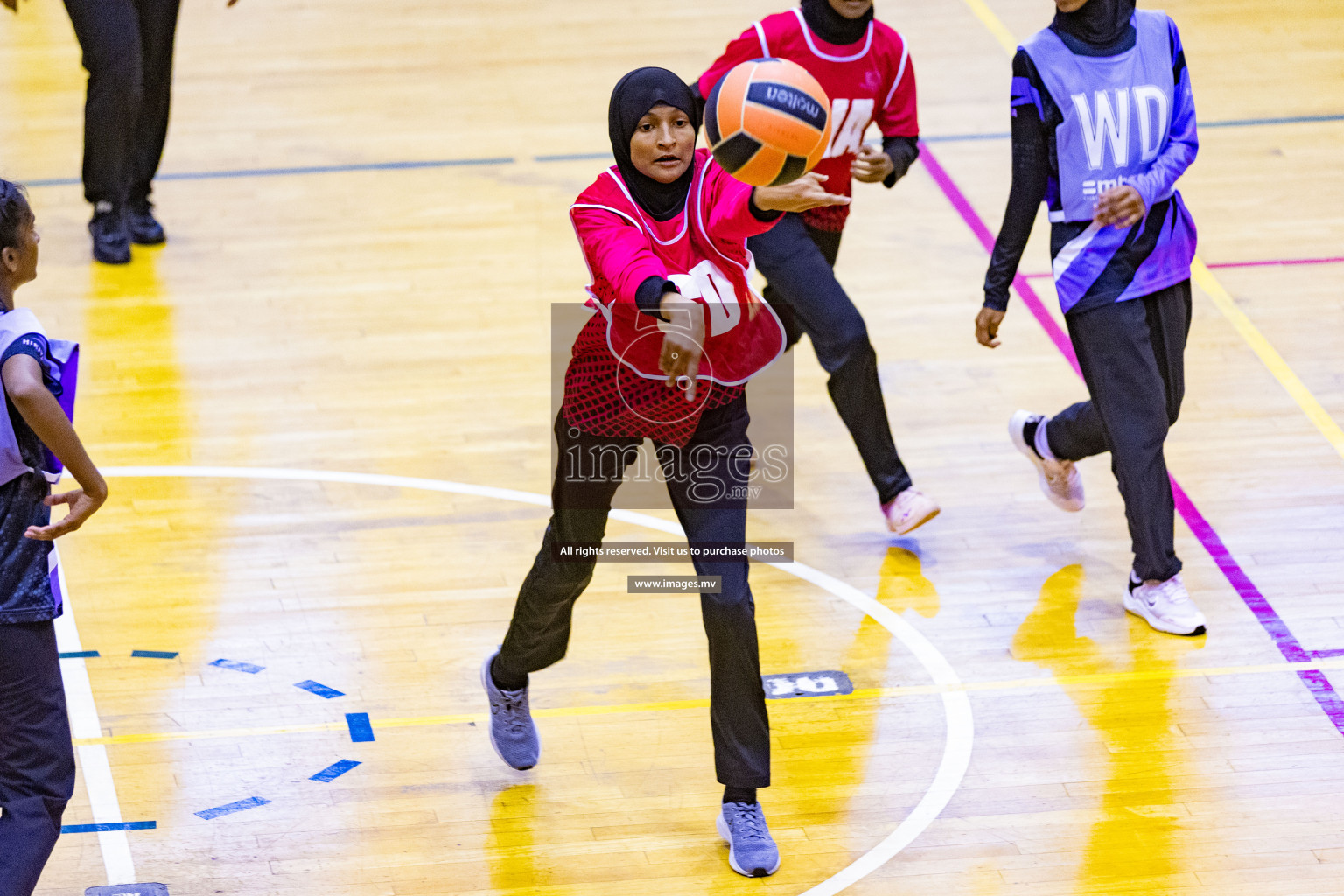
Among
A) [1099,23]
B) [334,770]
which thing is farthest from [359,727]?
[1099,23]

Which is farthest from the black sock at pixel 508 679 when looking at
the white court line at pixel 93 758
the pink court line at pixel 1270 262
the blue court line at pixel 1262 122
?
the blue court line at pixel 1262 122

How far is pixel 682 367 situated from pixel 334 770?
156cm

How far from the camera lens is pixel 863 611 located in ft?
17.6

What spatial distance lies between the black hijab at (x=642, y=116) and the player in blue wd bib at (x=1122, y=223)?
4.48ft

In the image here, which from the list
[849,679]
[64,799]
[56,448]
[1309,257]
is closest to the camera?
[56,448]

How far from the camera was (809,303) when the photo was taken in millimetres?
5516

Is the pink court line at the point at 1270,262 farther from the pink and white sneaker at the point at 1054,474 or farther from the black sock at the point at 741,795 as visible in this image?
the black sock at the point at 741,795

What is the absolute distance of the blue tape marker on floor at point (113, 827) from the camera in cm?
430

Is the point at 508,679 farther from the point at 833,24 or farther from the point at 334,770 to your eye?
the point at 833,24

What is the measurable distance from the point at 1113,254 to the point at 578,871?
2.31 metres

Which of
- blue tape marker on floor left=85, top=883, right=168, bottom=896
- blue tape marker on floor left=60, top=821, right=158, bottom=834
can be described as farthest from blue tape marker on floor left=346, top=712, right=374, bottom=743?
blue tape marker on floor left=85, top=883, right=168, bottom=896

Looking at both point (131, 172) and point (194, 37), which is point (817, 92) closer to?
point (131, 172)

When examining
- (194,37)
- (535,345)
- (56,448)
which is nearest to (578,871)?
(56,448)

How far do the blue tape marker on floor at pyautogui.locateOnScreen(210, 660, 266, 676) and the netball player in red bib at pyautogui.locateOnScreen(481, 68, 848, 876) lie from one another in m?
1.18
